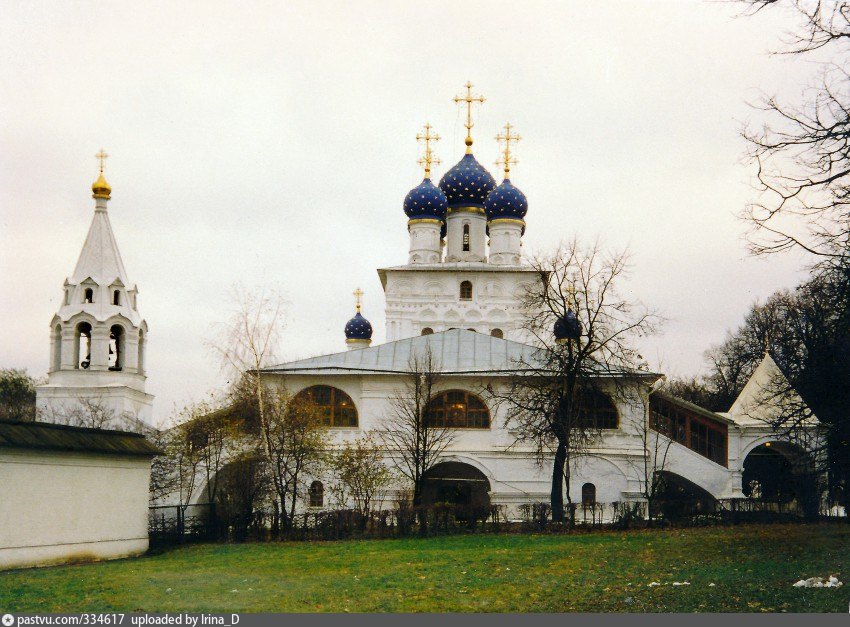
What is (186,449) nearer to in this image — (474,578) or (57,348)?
(57,348)

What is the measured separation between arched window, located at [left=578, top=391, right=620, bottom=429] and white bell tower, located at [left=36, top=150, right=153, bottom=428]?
13917mm

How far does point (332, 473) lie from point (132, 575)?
1337 cm

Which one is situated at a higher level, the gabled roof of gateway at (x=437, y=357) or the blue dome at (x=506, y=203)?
the blue dome at (x=506, y=203)

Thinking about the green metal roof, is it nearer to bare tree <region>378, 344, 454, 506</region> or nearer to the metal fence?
the metal fence

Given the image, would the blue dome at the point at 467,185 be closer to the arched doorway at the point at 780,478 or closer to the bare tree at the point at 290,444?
the arched doorway at the point at 780,478

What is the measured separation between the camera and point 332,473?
28.5 m

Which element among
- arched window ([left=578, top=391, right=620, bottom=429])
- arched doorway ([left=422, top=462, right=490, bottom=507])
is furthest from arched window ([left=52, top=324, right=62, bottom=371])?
arched window ([left=578, top=391, right=620, bottom=429])

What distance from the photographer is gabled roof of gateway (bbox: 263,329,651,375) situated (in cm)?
3098

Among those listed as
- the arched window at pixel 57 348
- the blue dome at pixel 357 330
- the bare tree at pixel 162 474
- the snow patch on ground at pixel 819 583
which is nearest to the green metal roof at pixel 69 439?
the bare tree at pixel 162 474

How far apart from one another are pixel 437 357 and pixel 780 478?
11711 mm

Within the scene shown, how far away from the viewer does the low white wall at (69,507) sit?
52.5 feet

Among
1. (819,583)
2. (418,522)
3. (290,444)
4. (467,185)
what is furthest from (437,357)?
(819,583)

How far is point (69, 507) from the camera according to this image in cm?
1733

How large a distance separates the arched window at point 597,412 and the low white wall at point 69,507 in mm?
11418
